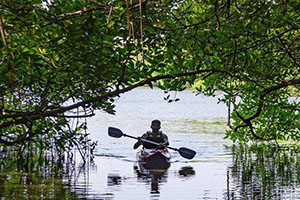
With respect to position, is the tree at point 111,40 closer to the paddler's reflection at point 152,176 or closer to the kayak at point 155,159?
the paddler's reflection at point 152,176

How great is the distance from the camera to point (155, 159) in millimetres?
16578

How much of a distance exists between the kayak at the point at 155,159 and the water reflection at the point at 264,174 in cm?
185

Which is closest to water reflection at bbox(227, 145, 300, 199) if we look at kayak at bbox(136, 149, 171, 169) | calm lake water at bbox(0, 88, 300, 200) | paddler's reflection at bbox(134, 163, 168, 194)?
calm lake water at bbox(0, 88, 300, 200)

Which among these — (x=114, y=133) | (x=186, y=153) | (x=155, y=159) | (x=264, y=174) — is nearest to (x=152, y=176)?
(x=155, y=159)

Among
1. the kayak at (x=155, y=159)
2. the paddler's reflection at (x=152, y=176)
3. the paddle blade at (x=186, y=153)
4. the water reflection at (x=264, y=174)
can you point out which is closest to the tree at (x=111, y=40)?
the water reflection at (x=264, y=174)

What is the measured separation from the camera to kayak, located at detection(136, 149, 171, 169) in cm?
1648

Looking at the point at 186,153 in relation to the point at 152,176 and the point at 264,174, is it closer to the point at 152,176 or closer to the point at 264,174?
the point at 152,176

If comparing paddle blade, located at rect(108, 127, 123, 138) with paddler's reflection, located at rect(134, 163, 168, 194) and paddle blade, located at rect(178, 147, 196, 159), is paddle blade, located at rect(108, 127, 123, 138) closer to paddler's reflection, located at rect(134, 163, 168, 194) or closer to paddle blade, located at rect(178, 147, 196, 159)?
paddler's reflection, located at rect(134, 163, 168, 194)

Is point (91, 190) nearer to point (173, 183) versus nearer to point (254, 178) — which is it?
point (173, 183)

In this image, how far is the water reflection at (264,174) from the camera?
12057 mm

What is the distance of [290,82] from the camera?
8453mm

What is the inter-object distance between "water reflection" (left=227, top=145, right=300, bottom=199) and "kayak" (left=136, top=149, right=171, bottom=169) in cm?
185

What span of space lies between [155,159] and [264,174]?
3.25 m

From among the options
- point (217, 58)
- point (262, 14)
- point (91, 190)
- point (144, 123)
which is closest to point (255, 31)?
point (262, 14)
